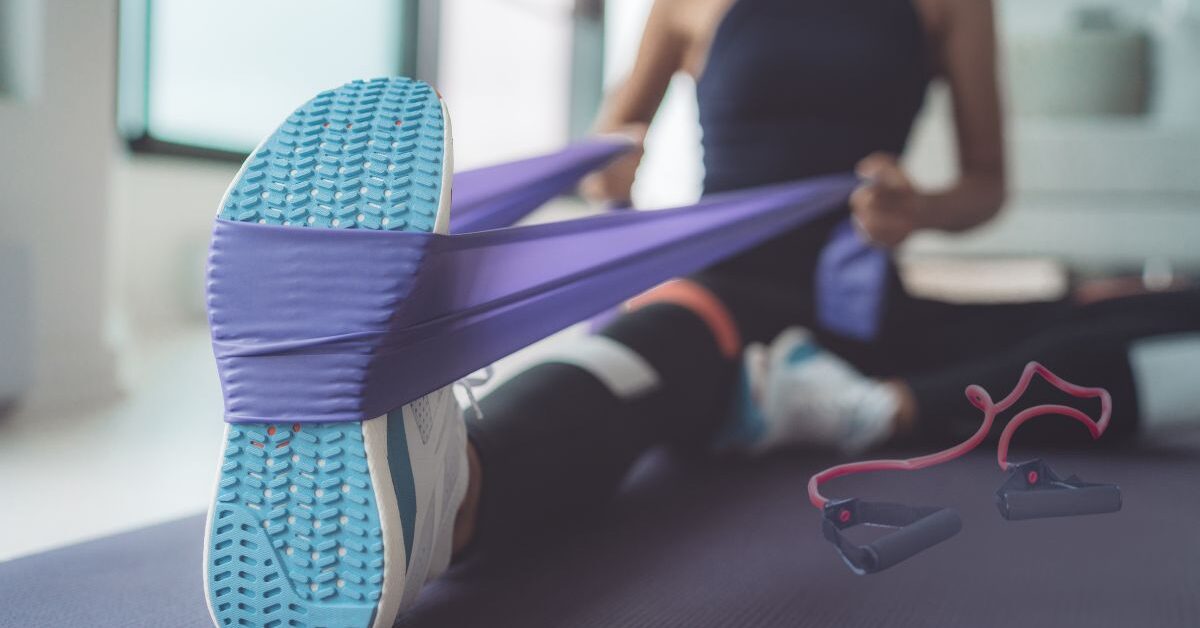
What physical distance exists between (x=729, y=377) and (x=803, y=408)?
0.10 meters

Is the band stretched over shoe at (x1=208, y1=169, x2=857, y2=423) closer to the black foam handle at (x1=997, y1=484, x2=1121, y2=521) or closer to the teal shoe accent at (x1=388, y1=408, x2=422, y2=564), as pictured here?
the teal shoe accent at (x1=388, y1=408, x2=422, y2=564)

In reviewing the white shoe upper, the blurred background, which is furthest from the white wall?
the white shoe upper

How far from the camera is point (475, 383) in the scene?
0.64m

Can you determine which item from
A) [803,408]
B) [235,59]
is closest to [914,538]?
[803,408]

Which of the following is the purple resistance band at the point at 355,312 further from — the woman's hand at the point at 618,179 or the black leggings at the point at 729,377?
the woman's hand at the point at 618,179

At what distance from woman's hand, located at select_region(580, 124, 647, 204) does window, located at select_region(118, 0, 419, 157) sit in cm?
152

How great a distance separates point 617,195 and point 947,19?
0.49m

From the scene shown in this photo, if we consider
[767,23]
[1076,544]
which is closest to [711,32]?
[767,23]

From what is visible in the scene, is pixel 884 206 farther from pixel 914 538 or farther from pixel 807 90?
pixel 914 538

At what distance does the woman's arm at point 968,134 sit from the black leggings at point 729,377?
0.11m

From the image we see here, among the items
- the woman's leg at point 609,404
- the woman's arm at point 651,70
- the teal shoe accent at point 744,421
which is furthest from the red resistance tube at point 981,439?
the woman's arm at point 651,70

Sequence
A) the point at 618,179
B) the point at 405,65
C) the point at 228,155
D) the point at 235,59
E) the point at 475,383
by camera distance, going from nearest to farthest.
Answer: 1. the point at 475,383
2. the point at 618,179
3. the point at 228,155
4. the point at 235,59
5. the point at 405,65

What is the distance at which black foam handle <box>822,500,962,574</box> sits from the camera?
0.51 metres

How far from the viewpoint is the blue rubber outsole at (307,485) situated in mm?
478
